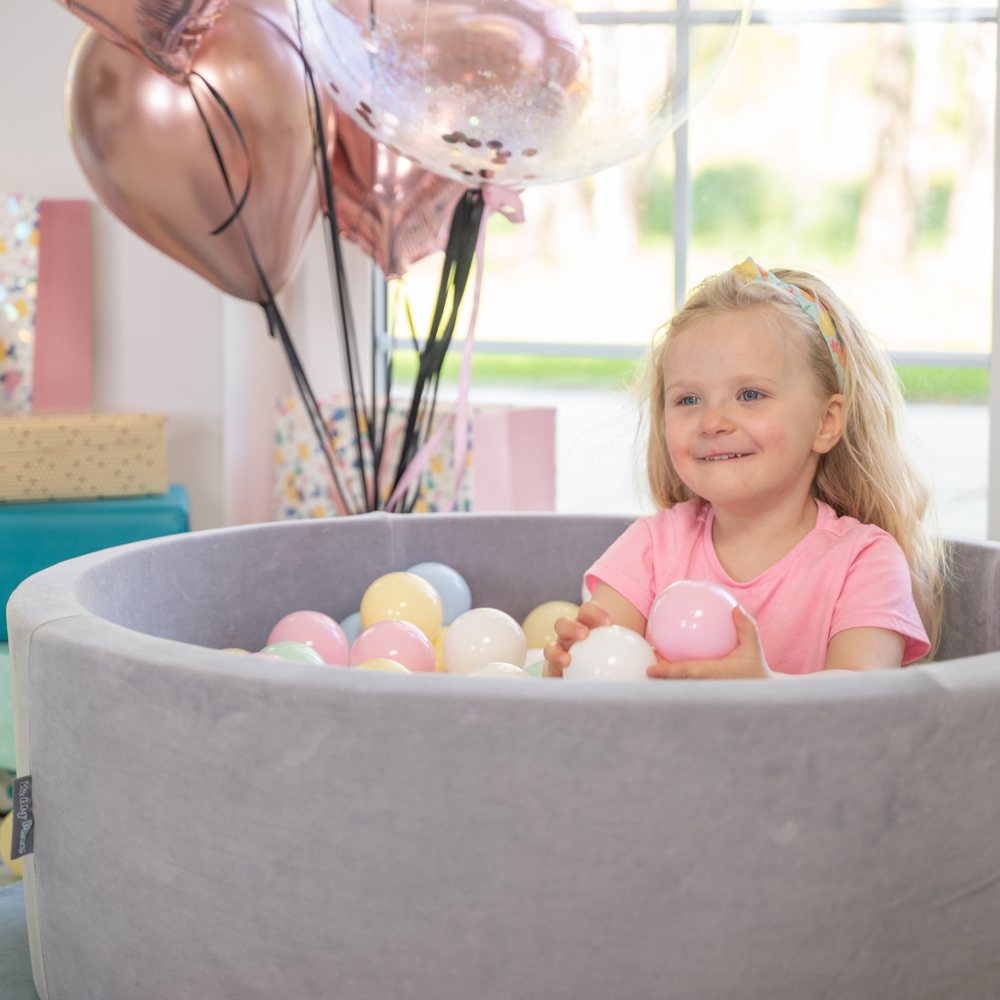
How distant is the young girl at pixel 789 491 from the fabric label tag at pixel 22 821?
456 millimetres

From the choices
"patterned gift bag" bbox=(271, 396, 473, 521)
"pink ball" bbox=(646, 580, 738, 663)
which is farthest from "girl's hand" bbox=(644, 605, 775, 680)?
"patterned gift bag" bbox=(271, 396, 473, 521)

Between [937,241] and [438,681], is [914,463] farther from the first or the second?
[937,241]

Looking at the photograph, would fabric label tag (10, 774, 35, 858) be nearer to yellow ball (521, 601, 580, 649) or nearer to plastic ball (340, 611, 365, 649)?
plastic ball (340, 611, 365, 649)

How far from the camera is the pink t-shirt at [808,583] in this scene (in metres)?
1.11

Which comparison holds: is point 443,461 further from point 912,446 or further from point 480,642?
point 912,446

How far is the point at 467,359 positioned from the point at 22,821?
3.74ft

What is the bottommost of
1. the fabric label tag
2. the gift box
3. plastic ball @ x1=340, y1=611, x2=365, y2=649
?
the fabric label tag

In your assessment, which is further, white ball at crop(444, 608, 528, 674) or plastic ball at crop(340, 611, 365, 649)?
plastic ball at crop(340, 611, 365, 649)

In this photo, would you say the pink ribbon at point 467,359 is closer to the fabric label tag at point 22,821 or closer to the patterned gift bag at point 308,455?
the patterned gift bag at point 308,455

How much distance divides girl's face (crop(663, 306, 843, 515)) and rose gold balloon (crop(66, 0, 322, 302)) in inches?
35.2

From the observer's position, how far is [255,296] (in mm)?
1898

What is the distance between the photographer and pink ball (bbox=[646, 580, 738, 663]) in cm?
95

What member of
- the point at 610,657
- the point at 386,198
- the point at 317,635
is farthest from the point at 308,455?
the point at 610,657

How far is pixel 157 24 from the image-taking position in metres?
1.54
